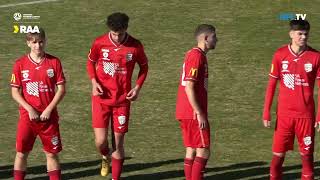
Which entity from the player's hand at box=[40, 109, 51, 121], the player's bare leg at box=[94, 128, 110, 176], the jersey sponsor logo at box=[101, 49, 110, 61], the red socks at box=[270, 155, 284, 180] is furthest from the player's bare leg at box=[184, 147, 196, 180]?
the player's hand at box=[40, 109, 51, 121]

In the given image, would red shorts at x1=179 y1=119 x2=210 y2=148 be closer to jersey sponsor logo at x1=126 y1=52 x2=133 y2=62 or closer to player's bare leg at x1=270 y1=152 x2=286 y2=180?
player's bare leg at x1=270 y1=152 x2=286 y2=180

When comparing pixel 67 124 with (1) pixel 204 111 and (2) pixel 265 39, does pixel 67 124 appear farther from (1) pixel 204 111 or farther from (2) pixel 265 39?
(2) pixel 265 39

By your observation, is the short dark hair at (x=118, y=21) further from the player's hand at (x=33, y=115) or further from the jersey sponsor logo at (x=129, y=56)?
the player's hand at (x=33, y=115)

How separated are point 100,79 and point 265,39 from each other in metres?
9.04

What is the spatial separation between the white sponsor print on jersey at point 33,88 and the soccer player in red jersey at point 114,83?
107 centimetres

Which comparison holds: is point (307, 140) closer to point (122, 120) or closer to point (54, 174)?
point (122, 120)

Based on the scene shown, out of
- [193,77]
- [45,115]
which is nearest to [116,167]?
[45,115]

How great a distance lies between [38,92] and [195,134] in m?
2.15

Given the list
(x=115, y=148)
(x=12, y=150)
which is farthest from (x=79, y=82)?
(x=115, y=148)

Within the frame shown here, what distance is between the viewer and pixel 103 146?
11883 mm

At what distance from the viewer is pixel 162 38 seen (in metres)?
20.3

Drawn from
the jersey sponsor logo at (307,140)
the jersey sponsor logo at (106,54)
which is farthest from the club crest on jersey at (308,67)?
the jersey sponsor logo at (106,54)

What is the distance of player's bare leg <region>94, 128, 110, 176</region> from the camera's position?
11727mm

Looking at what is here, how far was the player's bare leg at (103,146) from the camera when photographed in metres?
11.7
